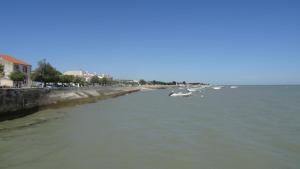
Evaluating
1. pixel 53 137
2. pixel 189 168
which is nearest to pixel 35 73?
pixel 53 137

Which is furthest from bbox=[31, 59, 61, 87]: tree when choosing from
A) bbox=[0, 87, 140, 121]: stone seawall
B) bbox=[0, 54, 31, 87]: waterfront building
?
bbox=[0, 87, 140, 121]: stone seawall

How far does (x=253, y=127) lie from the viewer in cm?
2397

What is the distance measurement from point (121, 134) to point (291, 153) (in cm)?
1078

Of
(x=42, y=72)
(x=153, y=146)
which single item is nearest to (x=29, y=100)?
(x=153, y=146)

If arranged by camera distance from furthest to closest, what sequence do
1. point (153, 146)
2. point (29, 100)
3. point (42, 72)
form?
point (42, 72) < point (29, 100) < point (153, 146)

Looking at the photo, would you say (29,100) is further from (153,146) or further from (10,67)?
(10,67)

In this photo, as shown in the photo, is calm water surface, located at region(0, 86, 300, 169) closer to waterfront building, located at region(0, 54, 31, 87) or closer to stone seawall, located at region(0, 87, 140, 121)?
stone seawall, located at region(0, 87, 140, 121)

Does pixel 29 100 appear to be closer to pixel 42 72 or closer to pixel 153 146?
pixel 153 146

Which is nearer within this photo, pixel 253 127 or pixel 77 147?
pixel 77 147

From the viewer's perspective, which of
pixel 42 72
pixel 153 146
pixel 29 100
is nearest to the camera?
pixel 153 146

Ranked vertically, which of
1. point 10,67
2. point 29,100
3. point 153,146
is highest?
point 10,67

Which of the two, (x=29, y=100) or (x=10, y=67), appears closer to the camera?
(x=29, y=100)

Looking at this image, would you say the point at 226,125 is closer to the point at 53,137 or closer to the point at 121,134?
the point at 121,134

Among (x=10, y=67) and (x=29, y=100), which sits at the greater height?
(x=10, y=67)
